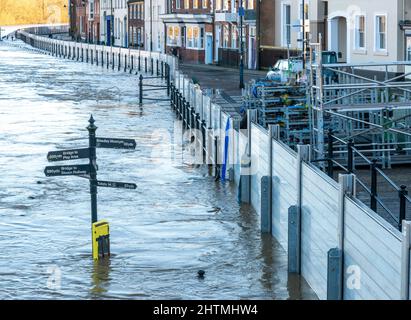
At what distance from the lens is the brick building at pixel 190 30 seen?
85.5 meters

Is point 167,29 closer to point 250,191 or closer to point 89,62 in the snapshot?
point 89,62

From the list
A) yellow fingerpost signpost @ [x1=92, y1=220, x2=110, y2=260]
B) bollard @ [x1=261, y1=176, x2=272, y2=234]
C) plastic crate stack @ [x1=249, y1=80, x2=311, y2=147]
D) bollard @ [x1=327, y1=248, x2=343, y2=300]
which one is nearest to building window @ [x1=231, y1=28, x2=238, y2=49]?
plastic crate stack @ [x1=249, y1=80, x2=311, y2=147]

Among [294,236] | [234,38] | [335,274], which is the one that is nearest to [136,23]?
[234,38]

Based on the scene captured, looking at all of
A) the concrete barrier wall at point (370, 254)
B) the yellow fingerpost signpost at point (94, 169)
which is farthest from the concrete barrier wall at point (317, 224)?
the yellow fingerpost signpost at point (94, 169)

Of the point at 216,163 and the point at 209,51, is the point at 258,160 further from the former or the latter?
the point at 209,51

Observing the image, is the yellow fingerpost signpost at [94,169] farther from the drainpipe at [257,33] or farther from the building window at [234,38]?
the building window at [234,38]

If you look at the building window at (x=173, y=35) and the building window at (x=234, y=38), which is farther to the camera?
the building window at (x=173, y=35)

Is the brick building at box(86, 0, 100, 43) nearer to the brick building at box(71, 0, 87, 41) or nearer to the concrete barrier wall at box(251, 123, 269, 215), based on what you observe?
the brick building at box(71, 0, 87, 41)

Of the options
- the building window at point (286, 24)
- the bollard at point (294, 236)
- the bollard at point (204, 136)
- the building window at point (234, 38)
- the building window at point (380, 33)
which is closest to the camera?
the bollard at point (294, 236)

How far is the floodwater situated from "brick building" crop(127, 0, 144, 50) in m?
69.8

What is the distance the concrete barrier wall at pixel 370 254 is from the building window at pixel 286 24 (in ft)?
181

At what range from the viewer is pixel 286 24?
70.1 meters

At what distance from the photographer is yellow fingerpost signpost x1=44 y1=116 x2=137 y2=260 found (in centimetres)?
1900

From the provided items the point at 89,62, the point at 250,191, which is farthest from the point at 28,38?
the point at 250,191
